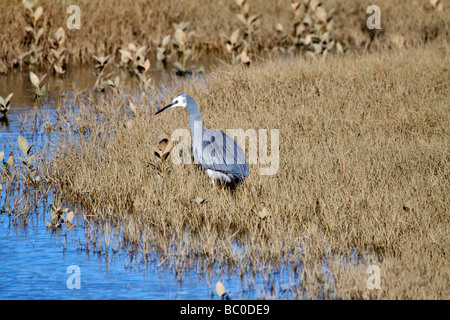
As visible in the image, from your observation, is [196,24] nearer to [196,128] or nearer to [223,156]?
[196,128]

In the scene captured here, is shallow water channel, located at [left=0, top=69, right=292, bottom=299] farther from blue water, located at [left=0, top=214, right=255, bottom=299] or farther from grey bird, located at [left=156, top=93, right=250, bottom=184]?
grey bird, located at [left=156, top=93, right=250, bottom=184]

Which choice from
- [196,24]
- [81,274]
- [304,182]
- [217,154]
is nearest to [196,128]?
[217,154]

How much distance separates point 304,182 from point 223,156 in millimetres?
889

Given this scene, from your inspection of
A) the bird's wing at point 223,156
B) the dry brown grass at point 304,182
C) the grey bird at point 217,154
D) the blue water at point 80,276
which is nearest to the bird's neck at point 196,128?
the grey bird at point 217,154

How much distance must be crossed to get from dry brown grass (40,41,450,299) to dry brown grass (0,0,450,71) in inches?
173

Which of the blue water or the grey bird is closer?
the blue water

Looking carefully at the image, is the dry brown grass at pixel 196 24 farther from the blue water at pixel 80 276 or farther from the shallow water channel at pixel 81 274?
the blue water at pixel 80 276

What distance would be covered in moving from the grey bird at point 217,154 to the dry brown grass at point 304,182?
186 millimetres

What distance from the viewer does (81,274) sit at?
5.37 m

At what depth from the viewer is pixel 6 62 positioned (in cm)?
1363

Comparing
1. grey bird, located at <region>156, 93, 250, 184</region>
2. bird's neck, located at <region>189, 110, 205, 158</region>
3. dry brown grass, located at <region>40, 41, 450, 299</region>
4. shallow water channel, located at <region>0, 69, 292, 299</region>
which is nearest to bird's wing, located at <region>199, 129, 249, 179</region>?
grey bird, located at <region>156, 93, 250, 184</region>

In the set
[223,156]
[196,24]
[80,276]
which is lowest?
[80,276]

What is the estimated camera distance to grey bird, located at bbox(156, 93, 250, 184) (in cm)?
671

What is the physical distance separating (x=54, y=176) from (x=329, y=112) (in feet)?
12.4
